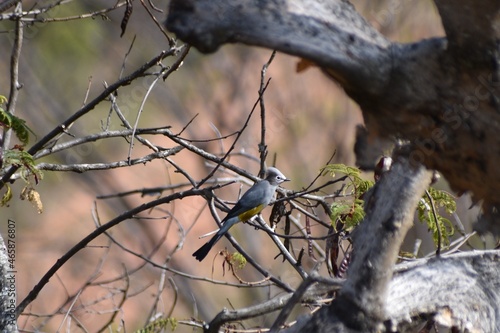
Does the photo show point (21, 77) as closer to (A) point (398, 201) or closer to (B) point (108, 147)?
(B) point (108, 147)

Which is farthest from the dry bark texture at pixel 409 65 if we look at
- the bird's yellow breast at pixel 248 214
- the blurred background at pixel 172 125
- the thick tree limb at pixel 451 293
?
the blurred background at pixel 172 125

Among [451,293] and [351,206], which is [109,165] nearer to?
[351,206]

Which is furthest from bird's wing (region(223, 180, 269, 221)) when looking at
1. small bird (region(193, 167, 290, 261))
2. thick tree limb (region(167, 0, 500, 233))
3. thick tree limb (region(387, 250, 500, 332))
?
thick tree limb (region(167, 0, 500, 233))

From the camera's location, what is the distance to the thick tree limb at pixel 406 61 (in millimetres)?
1852

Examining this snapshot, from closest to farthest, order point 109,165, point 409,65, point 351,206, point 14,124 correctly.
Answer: point 409,65
point 14,124
point 351,206
point 109,165

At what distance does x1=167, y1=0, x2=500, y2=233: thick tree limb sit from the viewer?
1852mm

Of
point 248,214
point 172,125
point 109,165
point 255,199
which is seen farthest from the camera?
point 172,125

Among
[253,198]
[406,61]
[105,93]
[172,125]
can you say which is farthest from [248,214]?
[172,125]

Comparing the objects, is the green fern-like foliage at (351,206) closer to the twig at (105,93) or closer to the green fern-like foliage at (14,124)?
the twig at (105,93)

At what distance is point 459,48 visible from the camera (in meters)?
1.91

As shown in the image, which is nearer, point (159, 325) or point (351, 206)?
point (351, 206)

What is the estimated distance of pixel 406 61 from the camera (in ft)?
6.38

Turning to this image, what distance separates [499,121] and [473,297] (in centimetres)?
81

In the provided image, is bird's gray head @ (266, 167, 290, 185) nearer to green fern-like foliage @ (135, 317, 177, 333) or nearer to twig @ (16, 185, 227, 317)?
twig @ (16, 185, 227, 317)
